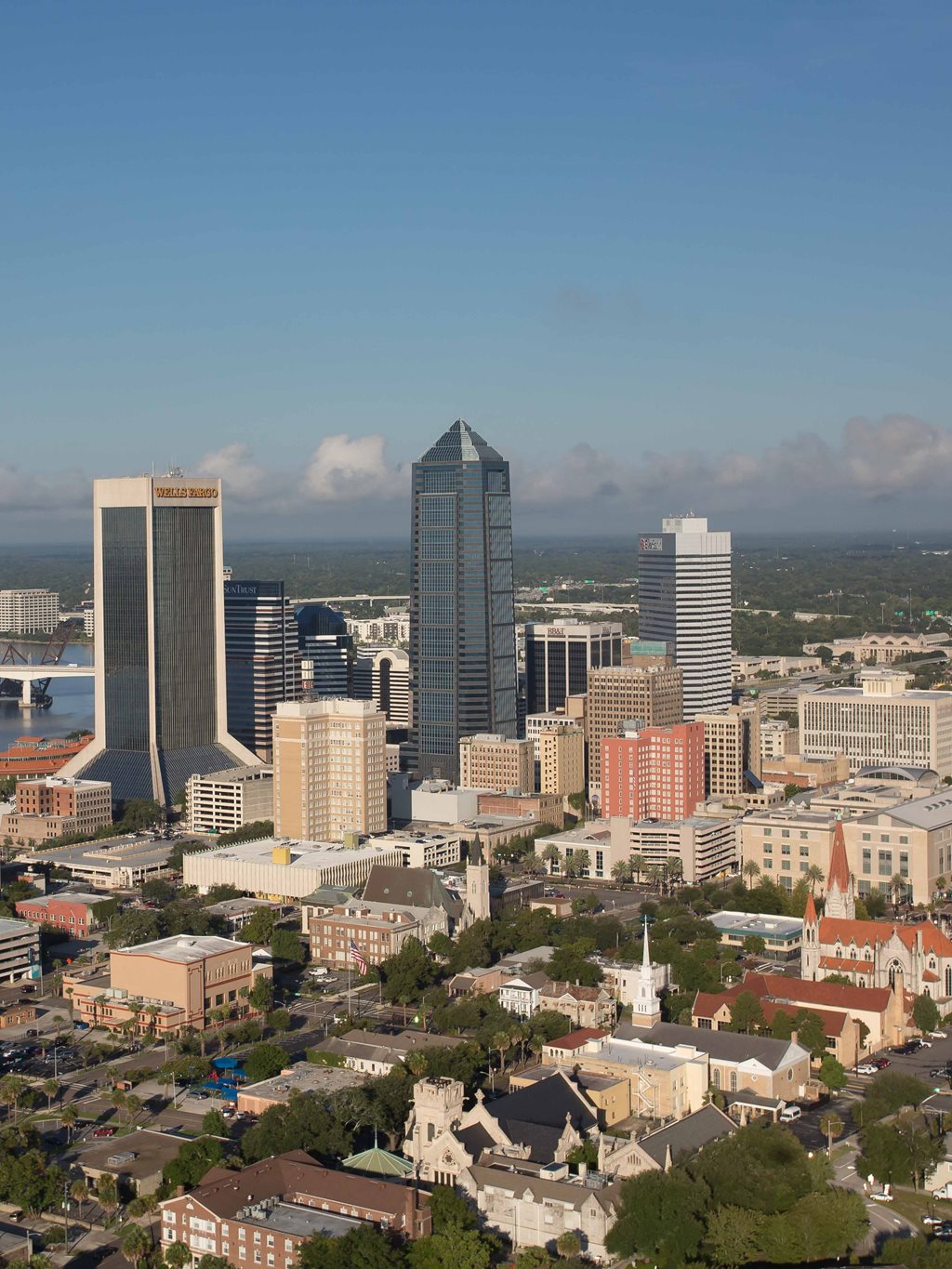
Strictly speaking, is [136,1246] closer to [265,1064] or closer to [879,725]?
[265,1064]

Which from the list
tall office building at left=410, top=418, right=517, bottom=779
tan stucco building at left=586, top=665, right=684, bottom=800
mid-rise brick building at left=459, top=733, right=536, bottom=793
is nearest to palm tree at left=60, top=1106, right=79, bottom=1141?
mid-rise brick building at left=459, top=733, right=536, bottom=793

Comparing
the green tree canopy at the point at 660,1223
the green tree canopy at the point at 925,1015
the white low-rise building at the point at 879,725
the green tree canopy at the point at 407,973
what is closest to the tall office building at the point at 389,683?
the white low-rise building at the point at 879,725

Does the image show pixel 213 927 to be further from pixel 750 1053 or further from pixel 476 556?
pixel 476 556

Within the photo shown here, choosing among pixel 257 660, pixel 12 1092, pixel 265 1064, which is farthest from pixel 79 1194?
pixel 257 660

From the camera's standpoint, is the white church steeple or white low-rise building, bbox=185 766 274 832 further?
white low-rise building, bbox=185 766 274 832

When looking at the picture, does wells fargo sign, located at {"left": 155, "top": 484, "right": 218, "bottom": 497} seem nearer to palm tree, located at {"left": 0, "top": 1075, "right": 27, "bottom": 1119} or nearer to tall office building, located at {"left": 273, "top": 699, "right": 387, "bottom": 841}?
tall office building, located at {"left": 273, "top": 699, "right": 387, "bottom": 841}

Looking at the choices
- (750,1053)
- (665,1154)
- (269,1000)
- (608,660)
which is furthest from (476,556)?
(665,1154)
